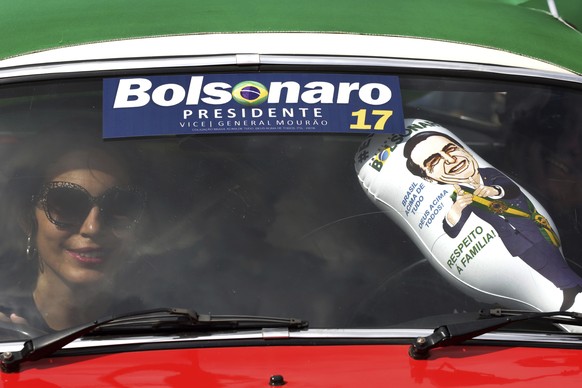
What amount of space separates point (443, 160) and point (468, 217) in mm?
238

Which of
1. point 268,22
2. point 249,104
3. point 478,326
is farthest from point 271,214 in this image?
point 268,22

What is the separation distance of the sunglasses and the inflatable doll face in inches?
33.9

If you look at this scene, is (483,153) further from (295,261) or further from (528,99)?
(295,261)

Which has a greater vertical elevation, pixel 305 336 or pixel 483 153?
pixel 483 153

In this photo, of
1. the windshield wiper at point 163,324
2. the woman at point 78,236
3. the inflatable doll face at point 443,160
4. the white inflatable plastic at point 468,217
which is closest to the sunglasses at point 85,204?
the woman at point 78,236

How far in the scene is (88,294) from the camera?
2949mm

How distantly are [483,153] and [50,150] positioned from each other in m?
1.31

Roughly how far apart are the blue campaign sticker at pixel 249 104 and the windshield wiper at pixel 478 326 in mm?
774

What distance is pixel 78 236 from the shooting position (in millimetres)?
3066

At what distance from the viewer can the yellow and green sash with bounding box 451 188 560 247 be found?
322cm

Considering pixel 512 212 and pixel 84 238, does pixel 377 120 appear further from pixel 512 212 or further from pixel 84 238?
pixel 84 238

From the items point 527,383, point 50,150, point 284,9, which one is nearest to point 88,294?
point 50,150

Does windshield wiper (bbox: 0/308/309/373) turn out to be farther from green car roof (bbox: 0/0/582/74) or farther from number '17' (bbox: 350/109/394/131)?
green car roof (bbox: 0/0/582/74)

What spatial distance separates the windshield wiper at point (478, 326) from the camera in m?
2.70
